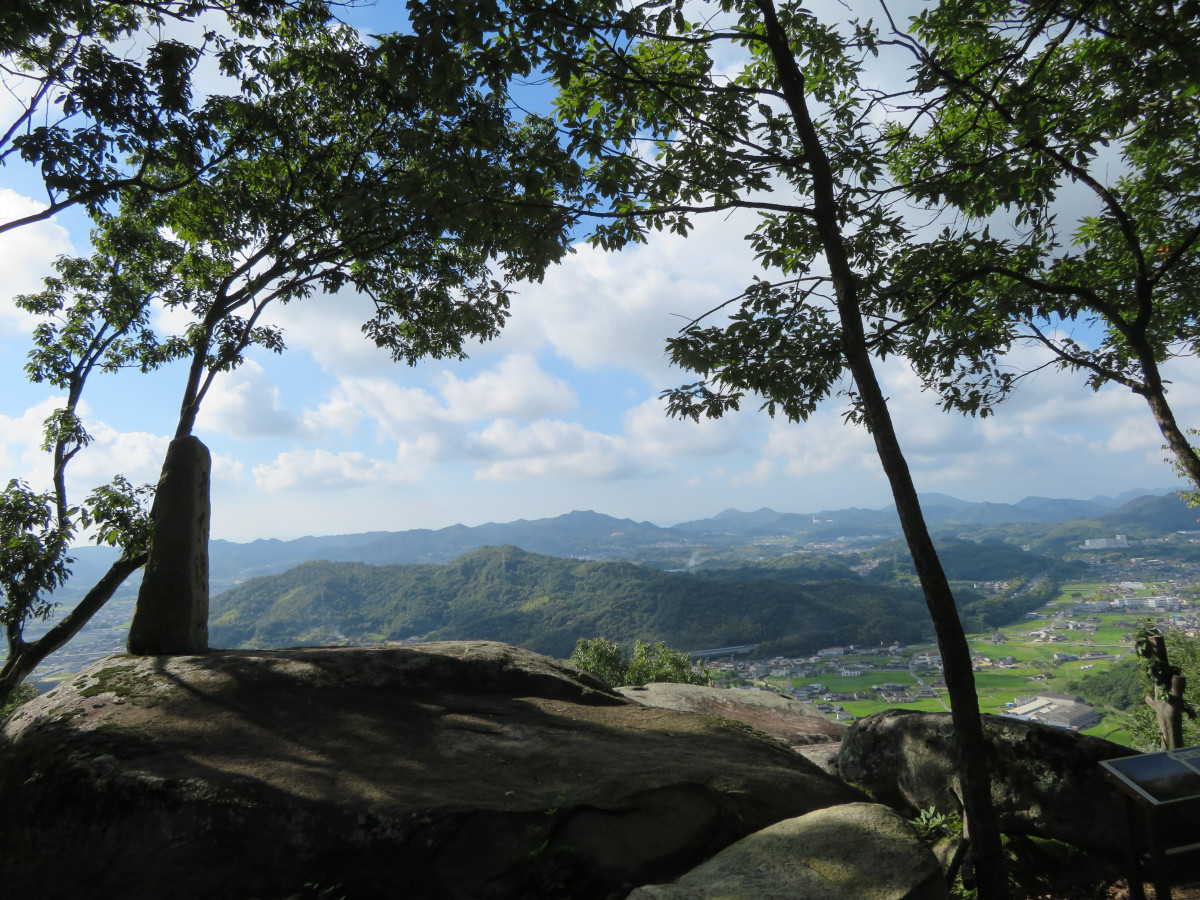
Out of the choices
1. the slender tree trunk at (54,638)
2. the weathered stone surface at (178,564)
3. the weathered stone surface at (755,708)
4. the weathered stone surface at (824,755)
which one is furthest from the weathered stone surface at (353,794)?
the weathered stone surface at (755,708)

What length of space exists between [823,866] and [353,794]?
13.3 feet

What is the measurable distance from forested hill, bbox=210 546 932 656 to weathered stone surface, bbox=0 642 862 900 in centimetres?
7788

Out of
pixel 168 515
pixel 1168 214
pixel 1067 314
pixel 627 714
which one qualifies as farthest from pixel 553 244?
pixel 1168 214

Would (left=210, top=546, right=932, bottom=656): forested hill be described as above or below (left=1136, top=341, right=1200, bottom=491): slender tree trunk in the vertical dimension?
below

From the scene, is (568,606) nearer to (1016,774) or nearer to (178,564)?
(178,564)

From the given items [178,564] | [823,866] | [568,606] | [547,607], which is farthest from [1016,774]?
[547,607]

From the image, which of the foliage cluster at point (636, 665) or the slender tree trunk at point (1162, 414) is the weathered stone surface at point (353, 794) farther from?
the foliage cluster at point (636, 665)

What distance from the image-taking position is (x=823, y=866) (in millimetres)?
4121

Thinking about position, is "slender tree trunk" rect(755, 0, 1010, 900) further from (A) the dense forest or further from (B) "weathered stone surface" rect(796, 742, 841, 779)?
(A) the dense forest

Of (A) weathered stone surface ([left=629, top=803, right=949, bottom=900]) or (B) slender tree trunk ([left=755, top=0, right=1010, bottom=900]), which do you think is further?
(B) slender tree trunk ([left=755, top=0, right=1010, bottom=900])

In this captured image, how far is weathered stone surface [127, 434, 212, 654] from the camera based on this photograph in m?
9.10

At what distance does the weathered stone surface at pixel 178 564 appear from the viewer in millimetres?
9102

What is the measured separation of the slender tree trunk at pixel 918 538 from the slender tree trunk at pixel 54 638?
42.7 feet

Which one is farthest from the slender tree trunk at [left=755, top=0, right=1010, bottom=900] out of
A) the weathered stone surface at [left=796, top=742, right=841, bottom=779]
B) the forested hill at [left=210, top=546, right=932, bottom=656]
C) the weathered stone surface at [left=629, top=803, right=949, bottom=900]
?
the forested hill at [left=210, top=546, right=932, bottom=656]
